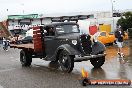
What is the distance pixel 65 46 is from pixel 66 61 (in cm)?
61

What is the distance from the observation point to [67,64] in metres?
13.8

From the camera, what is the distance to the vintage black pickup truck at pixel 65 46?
1377cm

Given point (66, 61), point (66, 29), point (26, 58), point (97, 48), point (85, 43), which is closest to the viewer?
point (66, 61)

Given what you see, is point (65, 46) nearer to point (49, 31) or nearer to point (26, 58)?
point (49, 31)

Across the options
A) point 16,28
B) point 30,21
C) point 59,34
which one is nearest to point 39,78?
point 59,34

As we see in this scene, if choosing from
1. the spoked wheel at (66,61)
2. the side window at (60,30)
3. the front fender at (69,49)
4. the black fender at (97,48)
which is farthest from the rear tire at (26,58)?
the black fender at (97,48)

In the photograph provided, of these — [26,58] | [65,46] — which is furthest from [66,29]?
[26,58]

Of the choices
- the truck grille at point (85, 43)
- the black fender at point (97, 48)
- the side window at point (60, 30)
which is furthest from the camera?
the side window at point (60, 30)

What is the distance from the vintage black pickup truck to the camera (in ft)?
45.2

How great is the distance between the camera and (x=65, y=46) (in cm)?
1391

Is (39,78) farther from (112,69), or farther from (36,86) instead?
(112,69)

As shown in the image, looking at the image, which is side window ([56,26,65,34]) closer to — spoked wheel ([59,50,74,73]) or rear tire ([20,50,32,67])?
spoked wheel ([59,50,74,73])

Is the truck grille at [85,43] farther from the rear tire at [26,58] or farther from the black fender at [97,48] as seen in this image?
the rear tire at [26,58]

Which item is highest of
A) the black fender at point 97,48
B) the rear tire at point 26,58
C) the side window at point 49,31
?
the side window at point 49,31
